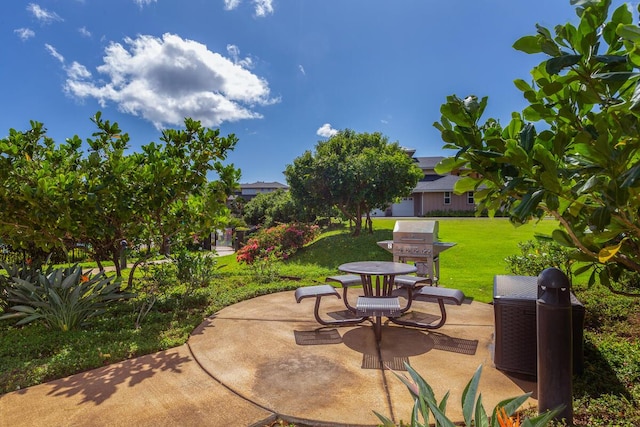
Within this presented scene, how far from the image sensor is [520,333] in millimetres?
3275

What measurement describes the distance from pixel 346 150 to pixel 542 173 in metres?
19.0

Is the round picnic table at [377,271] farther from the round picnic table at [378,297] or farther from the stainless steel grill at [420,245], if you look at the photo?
the stainless steel grill at [420,245]

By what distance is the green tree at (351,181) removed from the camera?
16016 millimetres

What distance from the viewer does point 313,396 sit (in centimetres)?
295

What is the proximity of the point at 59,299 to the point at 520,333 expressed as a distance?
238 inches

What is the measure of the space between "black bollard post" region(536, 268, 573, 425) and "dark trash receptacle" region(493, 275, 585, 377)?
991mm

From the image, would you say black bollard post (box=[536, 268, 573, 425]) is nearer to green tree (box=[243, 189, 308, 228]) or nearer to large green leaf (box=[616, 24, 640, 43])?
large green leaf (box=[616, 24, 640, 43])

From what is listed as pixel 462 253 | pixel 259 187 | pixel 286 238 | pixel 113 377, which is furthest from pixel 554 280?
pixel 259 187

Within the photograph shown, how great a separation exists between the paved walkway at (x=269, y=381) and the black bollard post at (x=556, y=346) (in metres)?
0.63

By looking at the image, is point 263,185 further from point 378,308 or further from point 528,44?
point 528,44

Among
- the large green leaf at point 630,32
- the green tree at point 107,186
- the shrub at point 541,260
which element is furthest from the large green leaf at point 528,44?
the green tree at point 107,186

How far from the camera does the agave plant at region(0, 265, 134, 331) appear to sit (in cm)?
476

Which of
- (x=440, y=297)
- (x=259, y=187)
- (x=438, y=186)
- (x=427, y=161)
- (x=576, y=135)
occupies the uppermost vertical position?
(x=259, y=187)

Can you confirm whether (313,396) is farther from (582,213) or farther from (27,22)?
(27,22)
